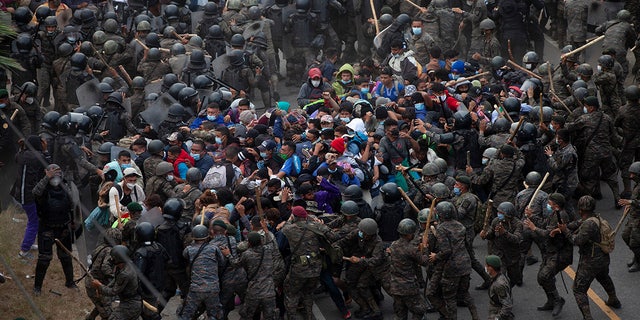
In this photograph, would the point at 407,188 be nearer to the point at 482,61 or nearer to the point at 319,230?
the point at 319,230

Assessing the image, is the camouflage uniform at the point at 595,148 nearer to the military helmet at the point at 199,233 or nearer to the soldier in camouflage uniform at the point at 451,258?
the soldier in camouflage uniform at the point at 451,258

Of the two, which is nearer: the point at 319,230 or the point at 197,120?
the point at 319,230

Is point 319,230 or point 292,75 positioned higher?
point 319,230

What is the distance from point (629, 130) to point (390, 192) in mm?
4782

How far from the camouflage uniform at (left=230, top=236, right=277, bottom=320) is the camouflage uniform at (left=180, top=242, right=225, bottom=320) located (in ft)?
1.05

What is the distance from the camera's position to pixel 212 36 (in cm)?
2497

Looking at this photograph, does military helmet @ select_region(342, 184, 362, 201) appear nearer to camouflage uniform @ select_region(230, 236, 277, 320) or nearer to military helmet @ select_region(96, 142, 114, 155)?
camouflage uniform @ select_region(230, 236, 277, 320)

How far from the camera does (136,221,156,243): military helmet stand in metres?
16.1

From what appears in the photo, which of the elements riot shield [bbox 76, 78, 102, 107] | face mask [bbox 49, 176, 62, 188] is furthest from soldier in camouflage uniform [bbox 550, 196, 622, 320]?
riot shield [bbox 76, 78, 102, 107]

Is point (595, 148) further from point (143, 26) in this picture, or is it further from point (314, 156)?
point (143, 26)

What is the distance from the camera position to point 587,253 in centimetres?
1677

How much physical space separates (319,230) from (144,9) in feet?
38.3

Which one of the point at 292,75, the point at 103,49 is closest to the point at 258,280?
the point at 103,49

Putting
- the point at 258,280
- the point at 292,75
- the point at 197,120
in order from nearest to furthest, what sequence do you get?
the point at 258,280
the point at 197,120
the point at 292,75
